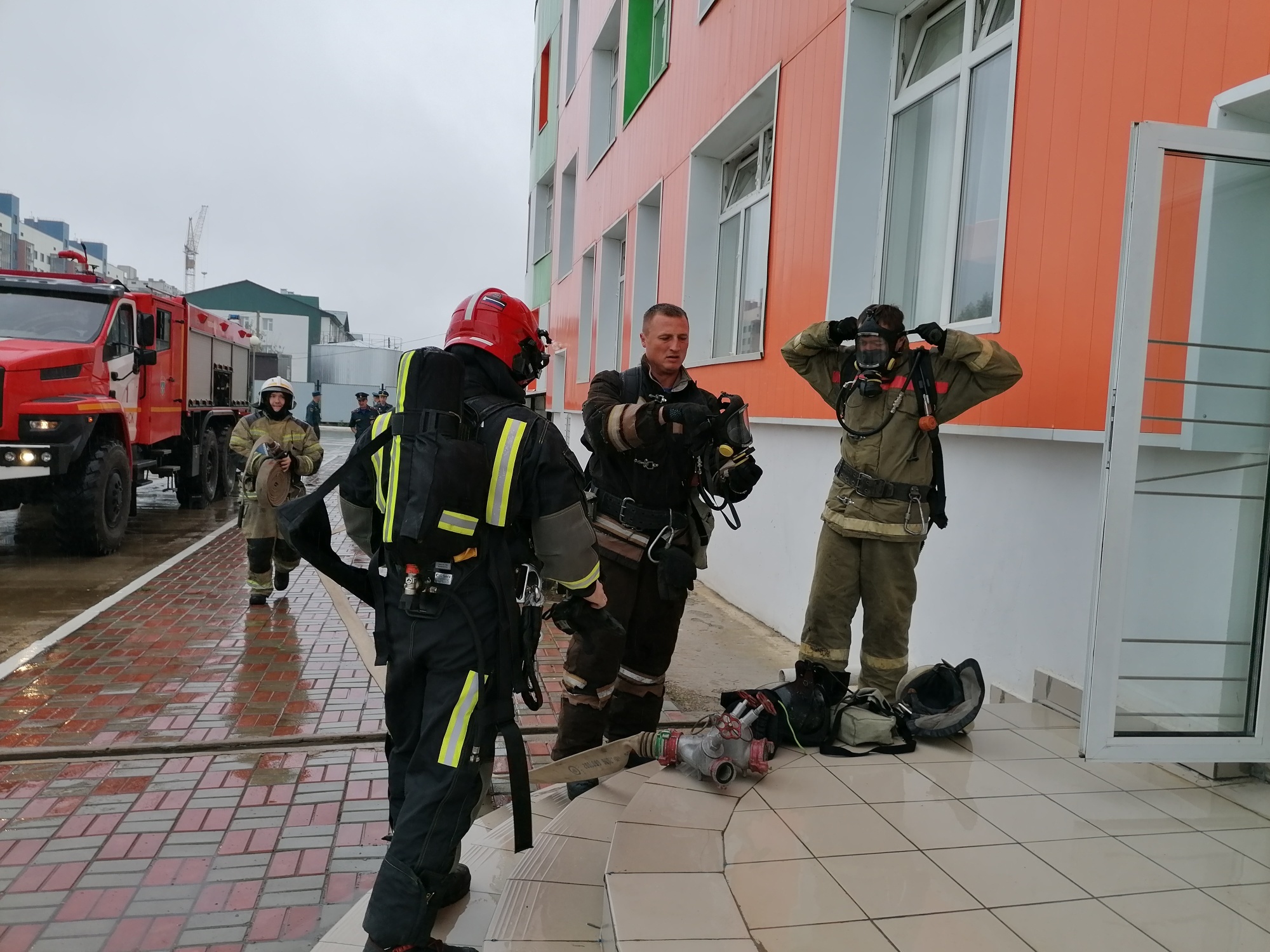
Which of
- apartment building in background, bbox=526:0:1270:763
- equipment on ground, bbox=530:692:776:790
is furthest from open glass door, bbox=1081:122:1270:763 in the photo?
equipment on ground, bbox=530:692:776:790

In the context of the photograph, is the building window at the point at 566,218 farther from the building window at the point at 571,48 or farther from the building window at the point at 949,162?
the building window at the point at 949,162

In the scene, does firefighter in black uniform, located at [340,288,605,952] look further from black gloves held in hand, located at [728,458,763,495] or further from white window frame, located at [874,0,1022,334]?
white window frame, located at [874,0,1022,334]

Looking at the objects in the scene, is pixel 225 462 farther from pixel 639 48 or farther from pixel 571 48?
pixel 571 48

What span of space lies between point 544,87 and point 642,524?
2158 cm

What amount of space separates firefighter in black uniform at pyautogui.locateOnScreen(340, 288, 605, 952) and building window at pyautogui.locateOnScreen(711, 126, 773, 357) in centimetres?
533

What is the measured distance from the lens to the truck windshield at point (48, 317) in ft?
31.7

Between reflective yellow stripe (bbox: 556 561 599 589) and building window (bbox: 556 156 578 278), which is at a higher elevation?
building window (bbox: 556 156 578 278)

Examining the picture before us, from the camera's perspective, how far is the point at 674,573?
144 inches

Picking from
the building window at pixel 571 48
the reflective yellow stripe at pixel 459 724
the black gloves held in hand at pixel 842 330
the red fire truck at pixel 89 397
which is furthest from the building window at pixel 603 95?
Result: the reflective yellow stripe at pixel 459 724

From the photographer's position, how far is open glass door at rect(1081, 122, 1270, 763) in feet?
10.4

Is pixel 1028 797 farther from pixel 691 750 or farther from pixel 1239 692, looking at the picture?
pixel 691 750

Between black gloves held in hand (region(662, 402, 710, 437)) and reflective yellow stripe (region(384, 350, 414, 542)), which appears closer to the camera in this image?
reflective yellow stripe (region(384, 350, 414, 542))

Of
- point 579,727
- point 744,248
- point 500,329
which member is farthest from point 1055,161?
point 744,248

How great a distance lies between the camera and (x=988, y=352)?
12.8 feet
